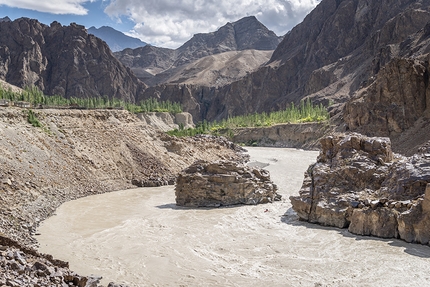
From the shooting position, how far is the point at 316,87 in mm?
149500

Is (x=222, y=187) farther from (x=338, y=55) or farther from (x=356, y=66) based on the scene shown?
(x=338, y=55)

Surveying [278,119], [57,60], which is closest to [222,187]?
[278,119]

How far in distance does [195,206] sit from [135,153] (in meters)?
14.1

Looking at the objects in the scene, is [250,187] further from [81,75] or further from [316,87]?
[81,75]

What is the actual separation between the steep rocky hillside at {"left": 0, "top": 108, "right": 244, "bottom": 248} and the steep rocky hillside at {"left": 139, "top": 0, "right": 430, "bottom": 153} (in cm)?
3406

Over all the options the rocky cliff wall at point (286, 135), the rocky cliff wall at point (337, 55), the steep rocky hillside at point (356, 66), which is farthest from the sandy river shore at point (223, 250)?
the rocky cliff wall at point (337, 55)

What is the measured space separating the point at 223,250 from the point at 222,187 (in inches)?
389

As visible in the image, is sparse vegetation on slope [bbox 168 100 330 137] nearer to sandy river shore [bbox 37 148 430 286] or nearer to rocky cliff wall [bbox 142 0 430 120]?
rocky cliff wall [bbox 142 0 430 120]

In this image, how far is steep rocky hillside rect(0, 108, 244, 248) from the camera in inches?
952

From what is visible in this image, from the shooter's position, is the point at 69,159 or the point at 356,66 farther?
the point at 356,66

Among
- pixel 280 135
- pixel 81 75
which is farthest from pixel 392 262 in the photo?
pixel 81 75

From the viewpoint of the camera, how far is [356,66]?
137 meters

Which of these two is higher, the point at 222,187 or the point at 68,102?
the point at 68,102

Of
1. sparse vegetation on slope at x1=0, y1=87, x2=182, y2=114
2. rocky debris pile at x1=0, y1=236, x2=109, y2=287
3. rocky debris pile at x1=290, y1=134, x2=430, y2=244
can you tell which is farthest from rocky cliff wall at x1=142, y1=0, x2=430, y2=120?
rocky debris pile at x1=0, y1=236, x2=109, y2=287
